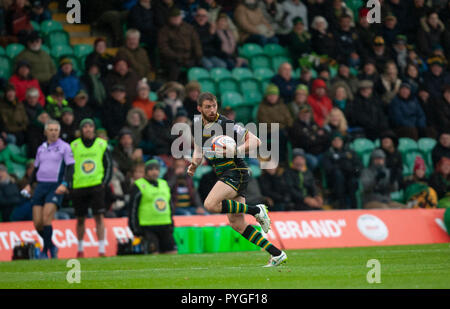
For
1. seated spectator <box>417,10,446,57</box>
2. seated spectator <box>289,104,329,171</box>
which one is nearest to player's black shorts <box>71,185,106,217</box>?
seated spectator <box>289,104,329,171</box>

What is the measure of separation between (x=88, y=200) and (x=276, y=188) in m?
5.30

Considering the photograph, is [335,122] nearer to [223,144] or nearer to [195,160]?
[195,160]

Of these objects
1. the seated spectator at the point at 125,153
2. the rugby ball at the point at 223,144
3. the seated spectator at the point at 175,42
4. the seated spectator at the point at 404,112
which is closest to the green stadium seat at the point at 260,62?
the seated spectator at the point at 175,42

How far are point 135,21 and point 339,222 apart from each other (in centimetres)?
776

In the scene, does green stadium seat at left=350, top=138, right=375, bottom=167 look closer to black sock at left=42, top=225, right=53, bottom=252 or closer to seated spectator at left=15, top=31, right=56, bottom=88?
seated spectator at left=15, top=31, right=56, bottom=88

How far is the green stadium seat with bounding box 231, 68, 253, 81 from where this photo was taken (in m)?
22.9

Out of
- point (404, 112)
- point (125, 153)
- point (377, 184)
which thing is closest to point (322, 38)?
point (404, 112)

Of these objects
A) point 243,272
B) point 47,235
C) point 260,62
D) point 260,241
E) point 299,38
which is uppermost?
point 299,38

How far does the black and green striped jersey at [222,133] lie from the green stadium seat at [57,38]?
10672mm

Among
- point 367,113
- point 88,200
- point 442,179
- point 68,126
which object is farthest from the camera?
point 367,113

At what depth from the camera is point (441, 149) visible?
75.0 ft

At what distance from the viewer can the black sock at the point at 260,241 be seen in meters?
11.2

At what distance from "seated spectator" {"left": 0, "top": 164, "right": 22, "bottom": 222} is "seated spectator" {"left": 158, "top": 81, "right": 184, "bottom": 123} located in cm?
440

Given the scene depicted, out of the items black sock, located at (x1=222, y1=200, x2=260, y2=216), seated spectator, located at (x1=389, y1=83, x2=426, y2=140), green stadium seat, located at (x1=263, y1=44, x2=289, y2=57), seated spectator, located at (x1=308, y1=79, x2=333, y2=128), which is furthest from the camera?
green stadium seat, located at (x1=263, y1=44, x2=289, y2=57)
